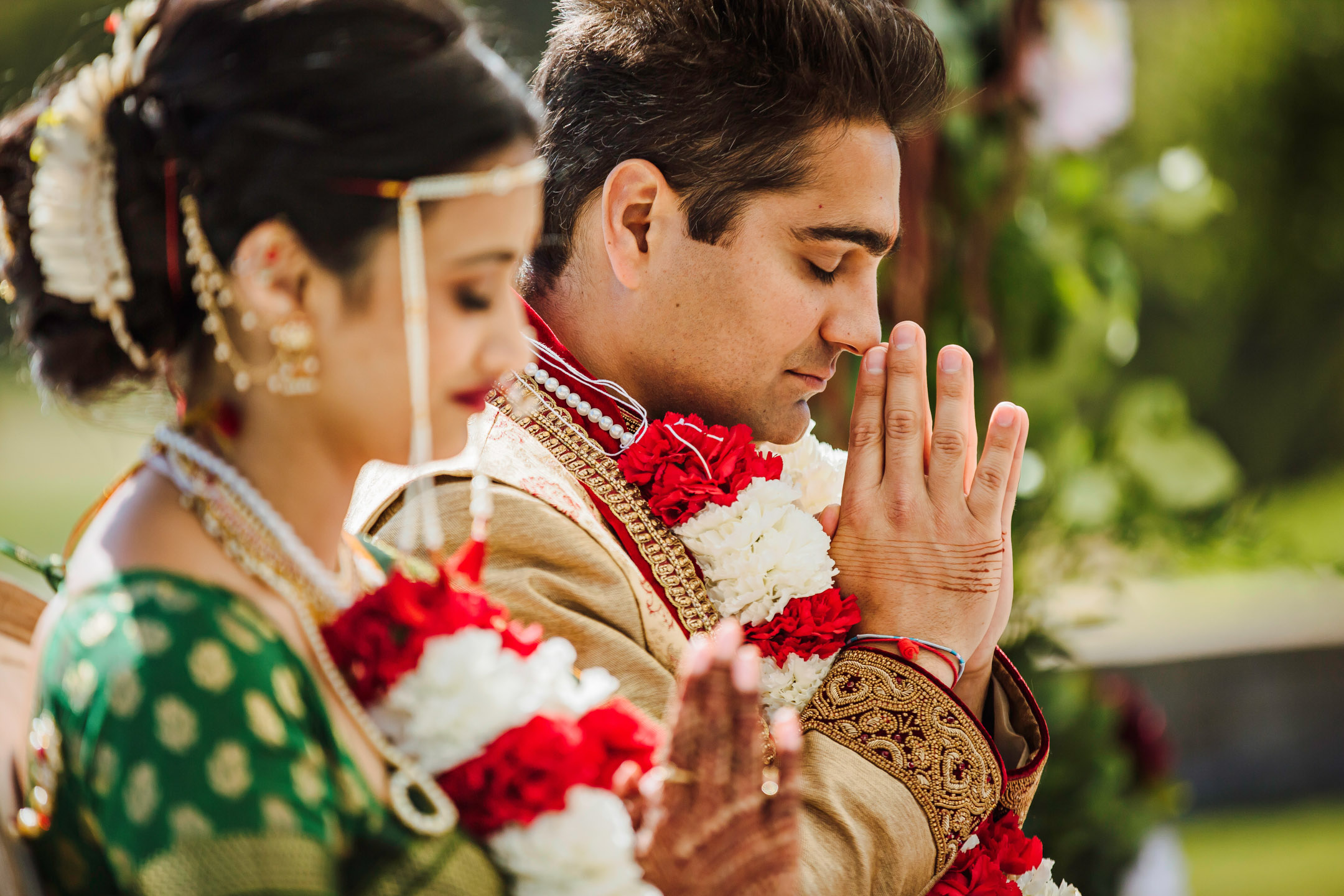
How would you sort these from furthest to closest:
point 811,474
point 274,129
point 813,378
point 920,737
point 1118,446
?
1. point 1118,446
2. point 811,474
3. point 813,378
4. point 920,737
5. point 274,129

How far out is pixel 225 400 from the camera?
1.22 meters

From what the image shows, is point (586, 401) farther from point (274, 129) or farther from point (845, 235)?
point (274, 129)

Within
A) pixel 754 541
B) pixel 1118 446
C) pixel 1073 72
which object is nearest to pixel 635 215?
pixel 754 541

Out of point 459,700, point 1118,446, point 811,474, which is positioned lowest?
point 1118,446

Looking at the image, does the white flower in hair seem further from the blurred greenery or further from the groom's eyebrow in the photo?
the blurred greenery

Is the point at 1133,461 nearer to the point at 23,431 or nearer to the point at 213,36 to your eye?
the point at 213,36

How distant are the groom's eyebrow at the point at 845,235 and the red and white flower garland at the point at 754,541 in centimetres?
30

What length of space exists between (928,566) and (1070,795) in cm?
183

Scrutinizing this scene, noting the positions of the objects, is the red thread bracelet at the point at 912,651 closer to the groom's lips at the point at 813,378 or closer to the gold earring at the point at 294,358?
the groom's lips at the point at 813,378

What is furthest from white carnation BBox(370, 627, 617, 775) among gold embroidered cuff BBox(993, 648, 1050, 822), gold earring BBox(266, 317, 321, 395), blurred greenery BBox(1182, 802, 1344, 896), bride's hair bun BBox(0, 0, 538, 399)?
blurred greenery BBox(1182, 802, 1344, 896)

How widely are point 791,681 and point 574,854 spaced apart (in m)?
0.69

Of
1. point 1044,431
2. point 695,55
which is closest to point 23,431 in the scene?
point 1044,431

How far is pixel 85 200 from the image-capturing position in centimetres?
117

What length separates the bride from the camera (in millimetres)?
1108
